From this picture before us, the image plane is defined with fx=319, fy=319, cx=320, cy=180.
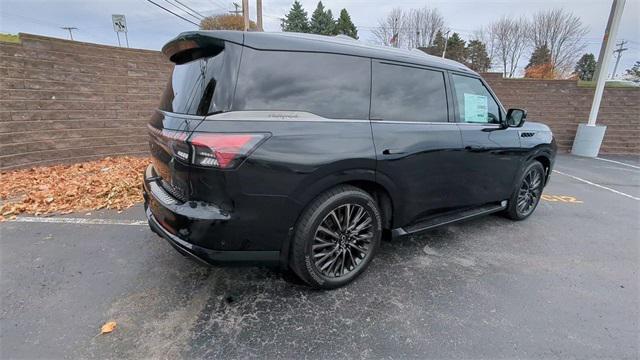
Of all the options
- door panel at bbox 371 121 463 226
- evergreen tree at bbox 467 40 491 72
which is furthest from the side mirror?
evergreen tree at bbox 467 40 491 72

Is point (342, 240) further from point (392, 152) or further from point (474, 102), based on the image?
point (474, 102)

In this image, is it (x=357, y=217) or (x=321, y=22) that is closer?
(x=357, y=217)

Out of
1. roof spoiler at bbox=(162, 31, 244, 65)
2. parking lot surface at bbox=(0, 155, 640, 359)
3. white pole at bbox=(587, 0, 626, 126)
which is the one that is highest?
white pole at bbox=(587, 0, 626, 126)

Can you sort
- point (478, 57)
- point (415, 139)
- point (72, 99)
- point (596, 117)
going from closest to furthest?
point (415, 139)
point (72, 99)
point (596, 117)
point (478, 57)

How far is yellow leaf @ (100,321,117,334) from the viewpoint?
80.7 inches

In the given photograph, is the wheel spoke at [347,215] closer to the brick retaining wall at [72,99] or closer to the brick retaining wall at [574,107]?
the brick retaining wall at [72,99]

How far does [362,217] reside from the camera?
2555 millimetres

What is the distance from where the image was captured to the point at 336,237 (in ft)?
8.03

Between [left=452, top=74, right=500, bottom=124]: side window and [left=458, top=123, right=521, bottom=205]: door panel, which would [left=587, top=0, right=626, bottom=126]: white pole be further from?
[left=452, top=74, right=500, bottom=124]: side window

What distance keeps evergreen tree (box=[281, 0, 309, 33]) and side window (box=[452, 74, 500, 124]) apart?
140 ft


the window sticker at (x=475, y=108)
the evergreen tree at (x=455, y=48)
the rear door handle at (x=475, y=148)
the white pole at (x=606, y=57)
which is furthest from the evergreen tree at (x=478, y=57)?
the rear door handle at (x=475, y=148)

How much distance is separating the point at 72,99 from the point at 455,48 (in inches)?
1624

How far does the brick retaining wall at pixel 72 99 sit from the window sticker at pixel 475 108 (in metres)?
6.35

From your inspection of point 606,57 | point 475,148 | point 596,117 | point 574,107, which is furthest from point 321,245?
point 574,107
